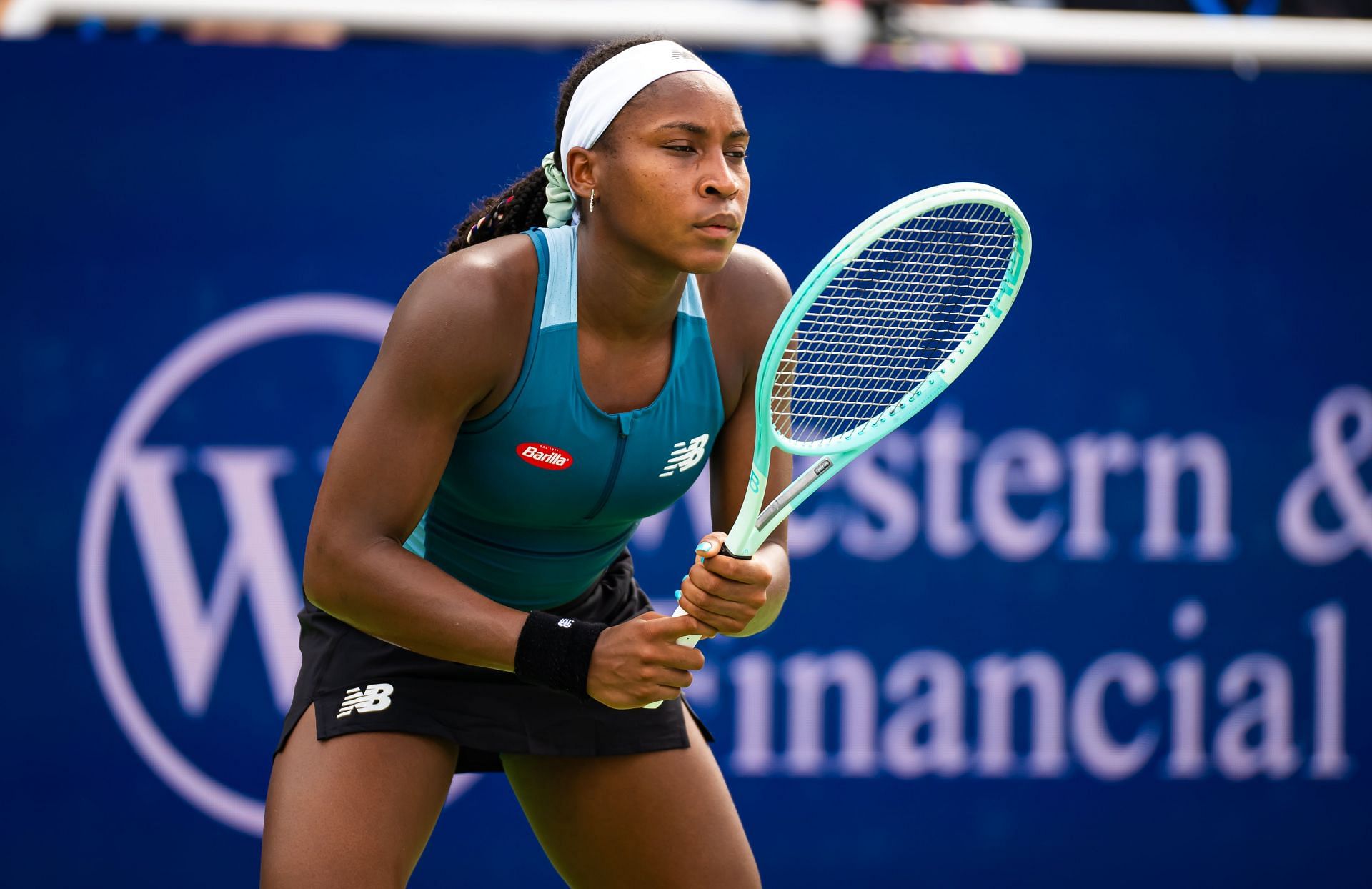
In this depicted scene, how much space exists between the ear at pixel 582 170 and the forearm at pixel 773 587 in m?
0.61

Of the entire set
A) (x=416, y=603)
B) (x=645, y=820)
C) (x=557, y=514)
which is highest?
(x=557, y=514)

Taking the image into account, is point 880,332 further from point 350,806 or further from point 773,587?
point 350,806

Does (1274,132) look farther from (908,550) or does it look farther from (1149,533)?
(908,550)

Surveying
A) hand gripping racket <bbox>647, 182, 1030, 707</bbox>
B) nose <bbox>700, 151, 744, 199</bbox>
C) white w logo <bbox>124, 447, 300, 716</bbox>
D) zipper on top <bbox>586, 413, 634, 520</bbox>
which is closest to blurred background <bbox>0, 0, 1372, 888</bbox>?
white w logo <bbox>124, 447, 300, 716</bbox>

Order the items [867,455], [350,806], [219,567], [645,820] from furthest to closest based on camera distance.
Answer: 1. [867,455]
2. [219,567]
3. [645,820]
4. [350,806]

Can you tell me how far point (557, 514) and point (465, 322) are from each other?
14.3 inches

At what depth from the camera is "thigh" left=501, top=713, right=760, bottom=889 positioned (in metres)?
2.44

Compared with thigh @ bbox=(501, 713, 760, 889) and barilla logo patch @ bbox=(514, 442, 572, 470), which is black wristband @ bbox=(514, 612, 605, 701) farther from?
thigh @ bbox=(501, 713, 760, 889)

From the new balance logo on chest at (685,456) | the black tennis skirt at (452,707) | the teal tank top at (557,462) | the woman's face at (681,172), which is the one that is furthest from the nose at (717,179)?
the black tennis skirt at (452,707)

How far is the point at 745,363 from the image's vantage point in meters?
2.48

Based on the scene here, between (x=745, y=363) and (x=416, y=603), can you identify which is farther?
(x=745, y=363)

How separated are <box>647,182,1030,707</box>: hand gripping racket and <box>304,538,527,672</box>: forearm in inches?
9.8

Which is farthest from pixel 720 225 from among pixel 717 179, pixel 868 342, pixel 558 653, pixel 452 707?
pixel 452 707

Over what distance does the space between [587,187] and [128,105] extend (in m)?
2.10
